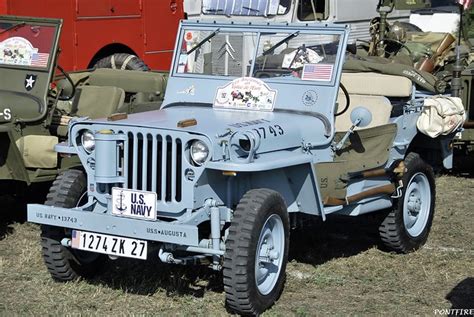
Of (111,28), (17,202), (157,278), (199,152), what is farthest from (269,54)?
(111,28)

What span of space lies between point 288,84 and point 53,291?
210 cm

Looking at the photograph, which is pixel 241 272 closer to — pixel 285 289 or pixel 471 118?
pixel 285 289

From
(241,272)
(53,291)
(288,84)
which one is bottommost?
(53,291)

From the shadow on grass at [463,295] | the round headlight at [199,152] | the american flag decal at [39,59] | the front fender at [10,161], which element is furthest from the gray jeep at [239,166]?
the american flag decal at [39,59]

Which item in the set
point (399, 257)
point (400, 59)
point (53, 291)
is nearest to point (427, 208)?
point (399, 257)

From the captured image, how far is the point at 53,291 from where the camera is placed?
5.57 metres

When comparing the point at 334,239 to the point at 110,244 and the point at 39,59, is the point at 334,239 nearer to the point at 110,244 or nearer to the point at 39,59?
the point at 110,244

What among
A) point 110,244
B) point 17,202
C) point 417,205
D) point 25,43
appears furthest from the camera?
point 17,202

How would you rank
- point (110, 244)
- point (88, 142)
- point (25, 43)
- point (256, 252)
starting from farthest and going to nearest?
1. point (25, 43)
2. point (88, 142)
3. point (110, 244)
4. point (256, 252)

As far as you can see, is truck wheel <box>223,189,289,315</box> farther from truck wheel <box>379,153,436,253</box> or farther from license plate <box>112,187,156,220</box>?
truck wheel <box>379,153,436,253</box>

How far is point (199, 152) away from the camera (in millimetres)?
4941

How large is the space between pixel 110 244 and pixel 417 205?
275cm

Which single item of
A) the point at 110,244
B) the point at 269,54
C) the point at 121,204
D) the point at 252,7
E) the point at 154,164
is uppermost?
the point at 252,7

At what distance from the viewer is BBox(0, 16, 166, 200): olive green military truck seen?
6.66 meters
